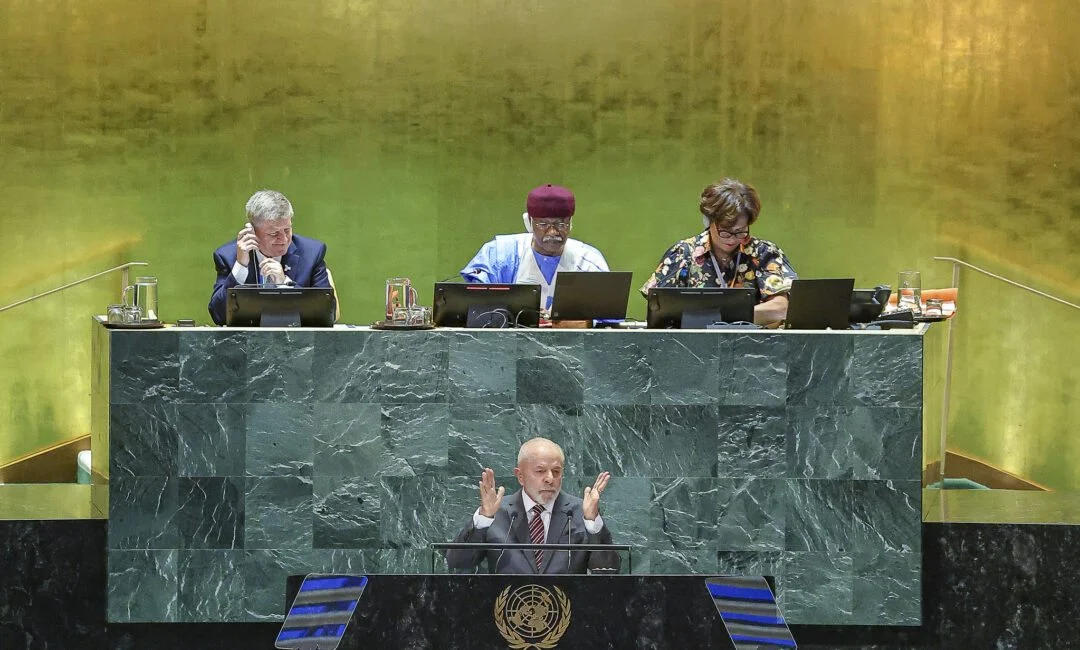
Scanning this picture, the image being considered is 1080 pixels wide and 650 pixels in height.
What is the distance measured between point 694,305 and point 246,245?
1866 mm

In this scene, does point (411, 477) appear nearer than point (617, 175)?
Yes

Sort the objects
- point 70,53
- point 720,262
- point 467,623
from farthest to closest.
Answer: point 70,53
point 720,262
point 467,623

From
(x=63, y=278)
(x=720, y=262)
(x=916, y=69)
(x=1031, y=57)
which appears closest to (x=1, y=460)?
(x=63, y=278)

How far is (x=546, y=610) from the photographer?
244cm

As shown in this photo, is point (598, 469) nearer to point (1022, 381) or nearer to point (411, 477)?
point (411, 477)

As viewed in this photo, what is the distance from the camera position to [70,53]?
7.01 meters

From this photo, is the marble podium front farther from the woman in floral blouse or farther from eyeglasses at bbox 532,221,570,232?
eyeglasses at bbox 532,221,570,232

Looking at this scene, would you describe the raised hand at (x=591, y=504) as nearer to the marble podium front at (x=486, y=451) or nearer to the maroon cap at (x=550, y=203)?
the marble podium front at (x=486, y=451)

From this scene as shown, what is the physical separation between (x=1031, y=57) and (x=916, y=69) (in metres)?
0.67

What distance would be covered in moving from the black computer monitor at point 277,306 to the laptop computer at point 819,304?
1574mm

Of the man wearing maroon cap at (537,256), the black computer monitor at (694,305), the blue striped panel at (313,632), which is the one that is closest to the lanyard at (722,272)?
the man wearing maroon cap at (537,256)

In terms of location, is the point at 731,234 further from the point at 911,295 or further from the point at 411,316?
the point at 411,316

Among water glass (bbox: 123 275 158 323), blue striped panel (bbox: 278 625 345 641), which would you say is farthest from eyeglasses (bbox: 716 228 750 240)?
blue striped panel (bbox: 278 625 345 641)

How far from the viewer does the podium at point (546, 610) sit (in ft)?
7.88
